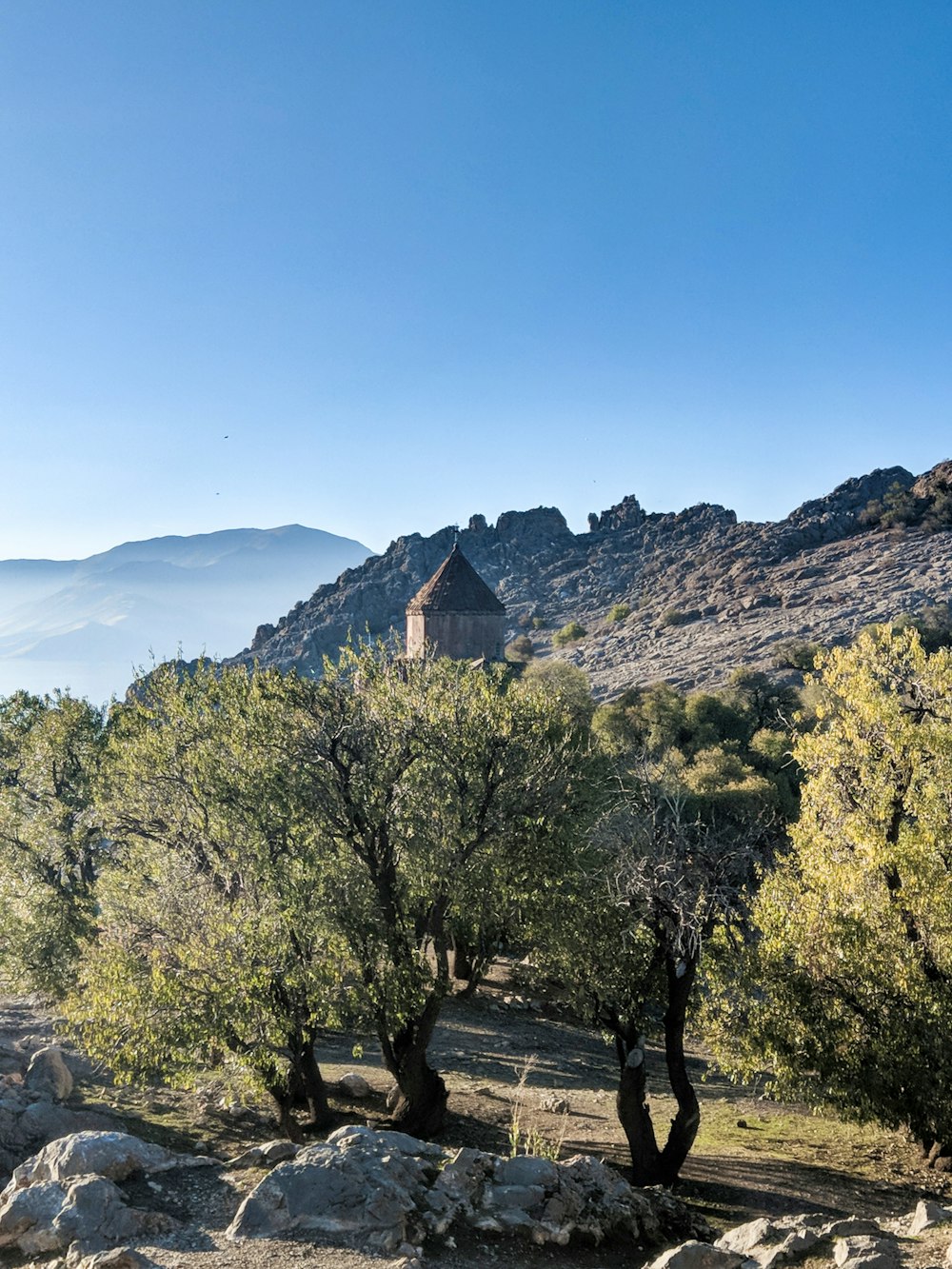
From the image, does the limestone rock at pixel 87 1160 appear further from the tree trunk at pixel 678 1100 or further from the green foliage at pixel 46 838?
the green foliage at pixel 46 838

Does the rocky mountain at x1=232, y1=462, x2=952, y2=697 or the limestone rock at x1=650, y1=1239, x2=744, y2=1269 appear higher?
the rocky mountain at x1=232, y1=462, x2=952, y2=697

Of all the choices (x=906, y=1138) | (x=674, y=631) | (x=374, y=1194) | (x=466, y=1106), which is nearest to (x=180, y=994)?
(x=374, y=1194)

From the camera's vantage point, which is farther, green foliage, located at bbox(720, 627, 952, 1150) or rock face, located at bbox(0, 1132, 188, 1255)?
green foliage, located at bbox(720, 627, 952, 1150)

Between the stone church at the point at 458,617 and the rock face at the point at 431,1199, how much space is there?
51.0 meters

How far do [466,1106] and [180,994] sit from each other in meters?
7.45

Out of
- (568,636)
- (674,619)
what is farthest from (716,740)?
(568,636)

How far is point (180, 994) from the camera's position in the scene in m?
14.0

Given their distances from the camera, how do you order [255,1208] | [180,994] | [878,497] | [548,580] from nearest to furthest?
[255,1208] → [180,994] → [878,497] → [548,580]

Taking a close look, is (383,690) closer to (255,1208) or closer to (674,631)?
(255,1208)

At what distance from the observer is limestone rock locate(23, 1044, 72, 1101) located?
54.5 feet

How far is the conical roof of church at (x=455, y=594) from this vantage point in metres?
64.3

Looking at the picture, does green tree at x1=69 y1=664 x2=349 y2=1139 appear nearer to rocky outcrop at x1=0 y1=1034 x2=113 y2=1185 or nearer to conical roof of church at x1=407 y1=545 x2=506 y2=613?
rocky outcrop at x1=0 y1=1034 x2=113 y2=1185

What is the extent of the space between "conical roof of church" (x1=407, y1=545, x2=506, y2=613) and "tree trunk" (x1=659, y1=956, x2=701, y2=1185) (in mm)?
49825

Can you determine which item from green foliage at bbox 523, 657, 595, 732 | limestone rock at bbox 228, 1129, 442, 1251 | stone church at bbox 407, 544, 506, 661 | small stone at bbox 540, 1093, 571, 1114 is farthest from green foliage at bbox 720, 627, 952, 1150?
stone church at bbox 407, 544, 506, 661
